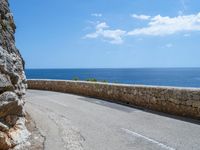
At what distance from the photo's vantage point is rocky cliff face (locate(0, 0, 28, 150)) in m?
6.80

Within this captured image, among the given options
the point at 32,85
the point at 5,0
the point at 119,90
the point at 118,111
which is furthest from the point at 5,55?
the point at 32,85

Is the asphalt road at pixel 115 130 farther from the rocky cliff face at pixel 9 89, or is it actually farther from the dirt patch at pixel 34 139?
the rocky cliff face at pixel 9 89

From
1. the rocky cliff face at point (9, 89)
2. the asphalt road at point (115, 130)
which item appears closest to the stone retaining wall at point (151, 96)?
the asphalt road at point (115, 130)

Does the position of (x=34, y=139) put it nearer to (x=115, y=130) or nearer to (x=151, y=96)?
(x=115, y=130)

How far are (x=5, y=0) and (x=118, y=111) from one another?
5947 mm

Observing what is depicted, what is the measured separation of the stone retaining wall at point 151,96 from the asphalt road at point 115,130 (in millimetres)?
636

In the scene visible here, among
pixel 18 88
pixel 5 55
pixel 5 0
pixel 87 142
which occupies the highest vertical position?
pixel 5 0

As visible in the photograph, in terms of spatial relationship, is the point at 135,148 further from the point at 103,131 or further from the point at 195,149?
the point at 103,131

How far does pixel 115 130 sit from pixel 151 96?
14.1 feet

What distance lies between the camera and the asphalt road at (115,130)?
23.1ft

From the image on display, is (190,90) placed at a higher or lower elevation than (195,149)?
higher

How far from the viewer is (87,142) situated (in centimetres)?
736

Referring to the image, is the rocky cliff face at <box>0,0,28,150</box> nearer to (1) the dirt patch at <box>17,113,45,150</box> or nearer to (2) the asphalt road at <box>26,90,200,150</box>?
(1) the dirt patch at <box>17,113,45,150</box>

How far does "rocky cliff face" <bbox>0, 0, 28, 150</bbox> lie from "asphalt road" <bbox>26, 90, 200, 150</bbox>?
732 mm
